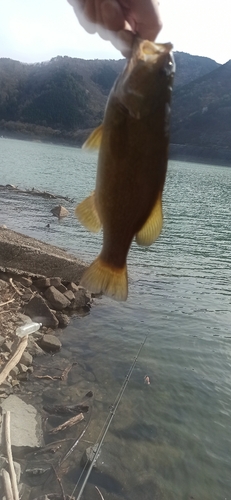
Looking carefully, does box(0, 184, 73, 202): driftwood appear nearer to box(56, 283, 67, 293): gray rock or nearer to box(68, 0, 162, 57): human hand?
box(56, 283, 67, 293): gray rock

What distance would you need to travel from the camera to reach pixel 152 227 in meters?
2.23

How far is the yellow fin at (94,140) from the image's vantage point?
2.19m

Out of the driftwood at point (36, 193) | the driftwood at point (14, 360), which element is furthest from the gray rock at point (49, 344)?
the driftwood at point (36, 193)

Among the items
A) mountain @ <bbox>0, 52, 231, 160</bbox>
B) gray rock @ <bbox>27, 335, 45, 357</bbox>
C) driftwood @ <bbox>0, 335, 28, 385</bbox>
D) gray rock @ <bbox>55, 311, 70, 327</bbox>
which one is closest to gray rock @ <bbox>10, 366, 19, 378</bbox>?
driftwood @ <bbox>0, 335, 28, 385</bbox>

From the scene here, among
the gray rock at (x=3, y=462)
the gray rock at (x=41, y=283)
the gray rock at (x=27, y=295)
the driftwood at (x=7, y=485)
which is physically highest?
the gray rock at (x=41, y=283)

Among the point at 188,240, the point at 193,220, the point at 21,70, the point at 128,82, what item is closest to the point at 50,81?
the point at 21,70

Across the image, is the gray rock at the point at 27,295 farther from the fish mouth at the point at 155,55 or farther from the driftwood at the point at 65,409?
the fish mouth at the point at 155,55

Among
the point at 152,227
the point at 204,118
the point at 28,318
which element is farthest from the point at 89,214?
the point at 204,118

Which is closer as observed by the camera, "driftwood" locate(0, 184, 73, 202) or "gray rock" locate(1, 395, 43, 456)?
"gray rock" locate(1, 395, 43, 456)

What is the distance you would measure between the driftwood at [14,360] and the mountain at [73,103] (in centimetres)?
7969

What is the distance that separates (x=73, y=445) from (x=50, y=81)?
141m

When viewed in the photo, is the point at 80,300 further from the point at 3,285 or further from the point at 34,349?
the point at 34,349

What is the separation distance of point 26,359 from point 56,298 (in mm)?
3795

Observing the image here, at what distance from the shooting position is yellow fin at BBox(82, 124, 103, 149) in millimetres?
2186
